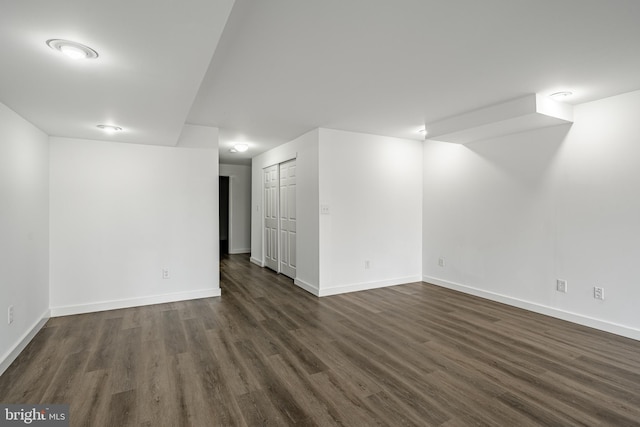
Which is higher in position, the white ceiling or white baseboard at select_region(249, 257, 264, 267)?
the white ceiling

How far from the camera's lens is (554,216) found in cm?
364

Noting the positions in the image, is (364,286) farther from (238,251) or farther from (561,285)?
(238,251)

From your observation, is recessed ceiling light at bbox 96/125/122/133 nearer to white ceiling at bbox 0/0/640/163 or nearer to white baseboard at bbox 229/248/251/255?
white ceiling at bbox 0/0/640/163

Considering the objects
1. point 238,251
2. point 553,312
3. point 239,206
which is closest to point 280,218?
point 239,206

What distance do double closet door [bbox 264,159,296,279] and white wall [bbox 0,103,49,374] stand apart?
3.21m

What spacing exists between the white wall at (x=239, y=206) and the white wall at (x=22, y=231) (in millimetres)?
4798

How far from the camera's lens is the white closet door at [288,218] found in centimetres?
533

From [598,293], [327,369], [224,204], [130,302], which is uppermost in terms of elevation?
[224,204]

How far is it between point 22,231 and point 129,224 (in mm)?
1175

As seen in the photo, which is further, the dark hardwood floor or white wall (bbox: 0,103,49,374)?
white wall (bbox: 0,103,49,374)

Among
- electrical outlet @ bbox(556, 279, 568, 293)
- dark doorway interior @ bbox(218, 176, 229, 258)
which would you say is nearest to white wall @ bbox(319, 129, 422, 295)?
electrical outlet @ bbox(556, 279, 568, 293)

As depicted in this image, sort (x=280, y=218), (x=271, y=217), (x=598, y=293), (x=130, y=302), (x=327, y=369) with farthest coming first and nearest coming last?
(x=271, y=217), (x=280, y=218), (x=130, y=302), (x=598, y=293), (x=327, y=369)

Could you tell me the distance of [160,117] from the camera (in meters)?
2.90

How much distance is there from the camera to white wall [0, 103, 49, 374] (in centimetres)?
249
